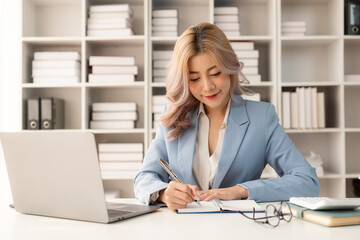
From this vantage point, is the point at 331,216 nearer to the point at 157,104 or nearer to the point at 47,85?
the point at 157,104

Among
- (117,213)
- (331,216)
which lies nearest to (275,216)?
(331,216)

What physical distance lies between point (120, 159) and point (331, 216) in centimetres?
222

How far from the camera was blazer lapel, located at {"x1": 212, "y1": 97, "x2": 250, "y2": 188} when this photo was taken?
5.57 ft

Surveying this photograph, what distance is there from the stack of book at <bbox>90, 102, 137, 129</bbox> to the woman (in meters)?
1.30

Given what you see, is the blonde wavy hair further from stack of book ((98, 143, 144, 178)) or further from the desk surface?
stack of book ((98, 143, 144, 178))

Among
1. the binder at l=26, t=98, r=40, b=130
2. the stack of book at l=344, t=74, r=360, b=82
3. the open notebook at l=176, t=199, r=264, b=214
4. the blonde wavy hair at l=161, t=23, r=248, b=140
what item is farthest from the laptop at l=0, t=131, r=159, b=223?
the stack of book at l=344, t=74, r=360, b=82

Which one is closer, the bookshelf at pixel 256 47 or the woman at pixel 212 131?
the woman at pixel 212 131

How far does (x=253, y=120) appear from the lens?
5.81ft

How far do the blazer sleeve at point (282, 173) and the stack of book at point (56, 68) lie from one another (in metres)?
1.80

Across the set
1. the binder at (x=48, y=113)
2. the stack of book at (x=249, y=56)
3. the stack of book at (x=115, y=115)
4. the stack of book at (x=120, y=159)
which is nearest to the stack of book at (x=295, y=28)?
the stack of book at (x=249, y=56)

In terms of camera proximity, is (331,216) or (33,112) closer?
(331,216)

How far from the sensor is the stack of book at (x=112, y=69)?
3115 millimetres

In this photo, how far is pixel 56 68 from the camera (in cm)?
313

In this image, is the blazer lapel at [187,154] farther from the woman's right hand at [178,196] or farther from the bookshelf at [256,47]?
the bookshelf at [256,47]
